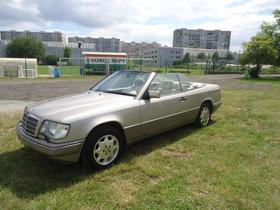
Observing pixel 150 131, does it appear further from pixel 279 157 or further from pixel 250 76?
pixel 250 76

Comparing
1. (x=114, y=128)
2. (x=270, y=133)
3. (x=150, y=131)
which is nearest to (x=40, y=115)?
(x=114, y=128)

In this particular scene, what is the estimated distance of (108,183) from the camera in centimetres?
310

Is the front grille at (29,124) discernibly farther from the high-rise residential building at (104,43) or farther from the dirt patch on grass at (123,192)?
the high-rise residential building at (104,43)

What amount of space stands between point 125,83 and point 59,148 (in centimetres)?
194

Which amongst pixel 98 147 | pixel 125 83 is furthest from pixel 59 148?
pixel 125 83

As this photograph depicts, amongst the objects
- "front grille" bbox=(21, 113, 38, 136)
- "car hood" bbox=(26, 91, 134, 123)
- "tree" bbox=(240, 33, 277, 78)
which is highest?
"tree" bbox=(240, 33, 277, 78)

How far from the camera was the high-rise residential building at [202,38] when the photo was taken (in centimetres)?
12862

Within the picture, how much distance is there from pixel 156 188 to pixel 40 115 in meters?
1.83

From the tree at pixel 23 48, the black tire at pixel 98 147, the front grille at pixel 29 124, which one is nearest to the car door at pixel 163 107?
the black tire at pixel 98 147

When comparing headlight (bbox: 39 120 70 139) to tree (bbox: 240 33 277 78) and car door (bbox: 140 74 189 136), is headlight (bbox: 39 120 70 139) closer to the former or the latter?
car door (bbox: 140 74 189 136)

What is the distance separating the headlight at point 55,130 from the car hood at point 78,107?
0.21 feet

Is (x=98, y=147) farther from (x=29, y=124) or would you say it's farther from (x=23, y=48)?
(x=23, y=48)

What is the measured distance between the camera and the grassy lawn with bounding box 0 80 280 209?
2.72m

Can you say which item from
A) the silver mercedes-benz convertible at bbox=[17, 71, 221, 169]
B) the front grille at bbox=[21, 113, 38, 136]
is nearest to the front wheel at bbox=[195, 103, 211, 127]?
the silver mercedes-benz convertible at bbox=[17, 71, 221, 169]
